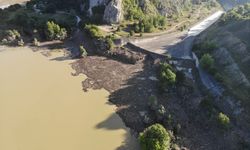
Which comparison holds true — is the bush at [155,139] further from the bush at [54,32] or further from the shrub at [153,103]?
the bush at [54,32]

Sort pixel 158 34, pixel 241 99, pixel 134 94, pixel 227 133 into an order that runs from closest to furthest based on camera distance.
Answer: pixel 227 133 < pixel 241 99 < pixel 134 94 < pixel 158 34

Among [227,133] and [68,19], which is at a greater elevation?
[68,19]

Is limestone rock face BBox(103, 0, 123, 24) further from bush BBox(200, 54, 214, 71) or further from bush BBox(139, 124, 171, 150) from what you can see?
bush BBox(139, 124, 171, 150)

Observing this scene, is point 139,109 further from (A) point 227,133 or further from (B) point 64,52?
(B) point 64,52

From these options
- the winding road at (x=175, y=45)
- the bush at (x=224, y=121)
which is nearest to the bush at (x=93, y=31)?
the winding road at (x=175, y=45)

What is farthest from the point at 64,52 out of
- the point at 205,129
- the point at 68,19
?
the point at 205,129

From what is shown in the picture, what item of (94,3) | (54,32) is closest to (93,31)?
(54,32)

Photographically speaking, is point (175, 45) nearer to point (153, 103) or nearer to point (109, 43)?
point (109, 43)
